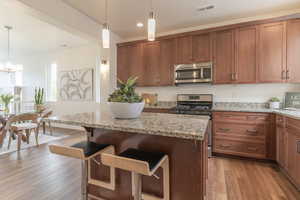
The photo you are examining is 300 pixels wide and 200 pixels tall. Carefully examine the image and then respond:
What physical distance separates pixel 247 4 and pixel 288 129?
7.18 ft

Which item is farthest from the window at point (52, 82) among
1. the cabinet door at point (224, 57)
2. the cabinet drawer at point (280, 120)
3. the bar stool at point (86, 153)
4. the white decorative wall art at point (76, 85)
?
the cabinet drawer at point (280, 120)

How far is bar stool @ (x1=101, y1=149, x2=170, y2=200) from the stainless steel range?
1.90m

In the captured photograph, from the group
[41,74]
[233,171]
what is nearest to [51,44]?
[41,74]

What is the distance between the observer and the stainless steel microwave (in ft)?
10.7

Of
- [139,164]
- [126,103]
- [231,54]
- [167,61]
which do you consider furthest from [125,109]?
[231,54]

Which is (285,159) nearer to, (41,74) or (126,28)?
→ (126,28)

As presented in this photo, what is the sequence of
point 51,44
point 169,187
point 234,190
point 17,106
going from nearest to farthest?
1. point 169,187
2. point 234,190
3. point 51,44
4. point 17,106

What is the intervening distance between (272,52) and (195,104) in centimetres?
170

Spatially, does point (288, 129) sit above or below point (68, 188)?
above

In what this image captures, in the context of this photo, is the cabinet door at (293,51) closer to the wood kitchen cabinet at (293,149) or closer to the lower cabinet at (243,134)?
the lower cabinet at (243,134)

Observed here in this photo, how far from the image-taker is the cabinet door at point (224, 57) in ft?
10.1

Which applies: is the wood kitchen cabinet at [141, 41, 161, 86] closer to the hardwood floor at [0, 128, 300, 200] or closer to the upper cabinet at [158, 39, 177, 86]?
the upper cabinet at [158, 39, 177, 86]

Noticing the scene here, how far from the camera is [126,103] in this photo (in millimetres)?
1568

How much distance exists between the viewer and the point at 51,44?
501cm
